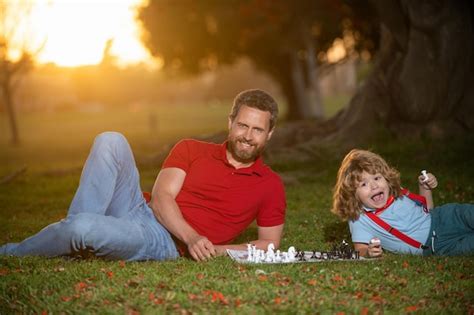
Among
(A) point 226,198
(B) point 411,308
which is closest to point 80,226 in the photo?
(A) point 226,198

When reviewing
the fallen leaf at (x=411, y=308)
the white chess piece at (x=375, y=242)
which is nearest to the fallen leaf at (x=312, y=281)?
the fallen leaf at (x=411, y=308)

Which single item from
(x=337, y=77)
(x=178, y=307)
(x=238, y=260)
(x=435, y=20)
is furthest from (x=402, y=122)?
(x=337, y=77)

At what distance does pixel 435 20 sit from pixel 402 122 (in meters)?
2.27

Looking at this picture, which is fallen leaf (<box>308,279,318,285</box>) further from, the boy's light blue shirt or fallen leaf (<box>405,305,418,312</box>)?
the boy's light blue shirt

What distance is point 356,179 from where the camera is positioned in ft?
23.7

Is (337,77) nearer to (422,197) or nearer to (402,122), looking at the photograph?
(402,122)

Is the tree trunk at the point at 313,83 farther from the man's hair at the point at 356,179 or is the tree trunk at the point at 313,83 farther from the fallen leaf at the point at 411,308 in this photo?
the fallen leaf at the point at 411,308

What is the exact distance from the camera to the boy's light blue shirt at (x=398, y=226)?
723cm

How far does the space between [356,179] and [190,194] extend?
5.31 ft

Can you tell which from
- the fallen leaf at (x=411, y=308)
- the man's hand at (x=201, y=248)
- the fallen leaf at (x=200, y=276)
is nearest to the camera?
the fallen leaf at (x=411, y=308)

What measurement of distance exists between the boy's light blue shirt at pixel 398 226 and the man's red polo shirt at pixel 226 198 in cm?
79

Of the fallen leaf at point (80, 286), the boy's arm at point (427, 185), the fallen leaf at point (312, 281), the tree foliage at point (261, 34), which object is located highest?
the tree foliage at point (261, 34)

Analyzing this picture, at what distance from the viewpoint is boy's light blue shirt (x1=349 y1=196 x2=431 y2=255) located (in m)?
7.23

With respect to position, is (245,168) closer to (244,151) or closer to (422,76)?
(244,151)
